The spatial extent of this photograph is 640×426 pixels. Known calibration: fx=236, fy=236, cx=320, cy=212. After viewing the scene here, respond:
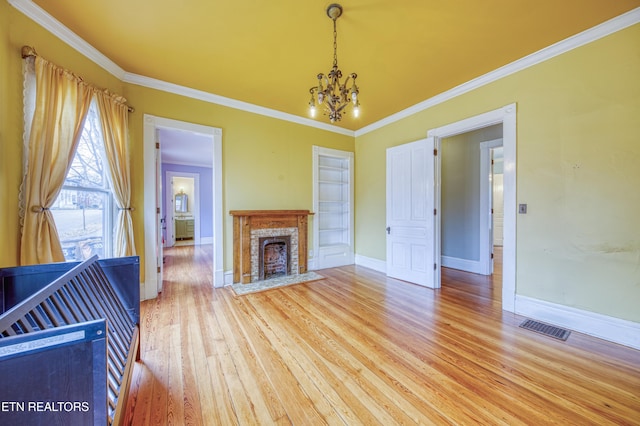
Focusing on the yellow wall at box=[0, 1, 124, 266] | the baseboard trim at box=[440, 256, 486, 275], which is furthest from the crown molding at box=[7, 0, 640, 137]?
the baseboard trim at box=[440, 256, 486, 275]

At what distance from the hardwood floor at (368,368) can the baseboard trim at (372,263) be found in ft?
4.77

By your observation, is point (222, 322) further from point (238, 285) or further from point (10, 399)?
point (10, 399)

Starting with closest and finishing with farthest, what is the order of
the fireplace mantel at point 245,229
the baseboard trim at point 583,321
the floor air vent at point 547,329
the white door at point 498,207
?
the baseboard trim at point 583,321, the floor air vent at point 547,329, the fireplace mantel at point 245,229, the white door at point 498,207

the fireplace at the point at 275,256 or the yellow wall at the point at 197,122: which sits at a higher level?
the yellow wall at the point at 197,122

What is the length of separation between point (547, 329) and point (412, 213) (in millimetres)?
2032

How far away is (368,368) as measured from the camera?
6.10 ft

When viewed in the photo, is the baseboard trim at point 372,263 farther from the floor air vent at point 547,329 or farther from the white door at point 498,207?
the white door at point 498,207

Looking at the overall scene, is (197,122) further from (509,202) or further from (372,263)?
(509,202)

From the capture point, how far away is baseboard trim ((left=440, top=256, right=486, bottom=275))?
4.43 m

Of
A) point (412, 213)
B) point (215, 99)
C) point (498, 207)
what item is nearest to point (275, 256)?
point (412, 213)

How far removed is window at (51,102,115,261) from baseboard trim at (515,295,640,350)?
194 inches

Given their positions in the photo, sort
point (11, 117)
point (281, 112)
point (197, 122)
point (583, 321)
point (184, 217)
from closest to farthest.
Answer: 1. point (11, 117)
2. point (583, 321)
3. point (197, 122)
4. point (281, 112)
5. point (184, 217)

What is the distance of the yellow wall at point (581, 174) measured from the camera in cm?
213

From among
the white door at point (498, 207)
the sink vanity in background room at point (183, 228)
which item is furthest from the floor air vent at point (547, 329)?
the sink vanity in background room at point (183, 228)
